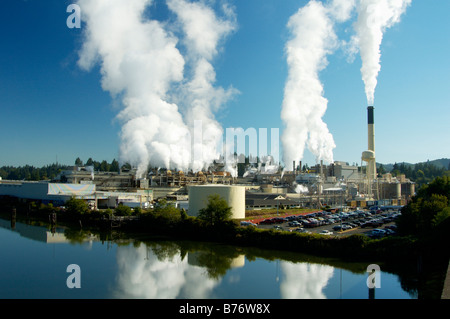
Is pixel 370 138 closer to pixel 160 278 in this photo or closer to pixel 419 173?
pixel 160 278

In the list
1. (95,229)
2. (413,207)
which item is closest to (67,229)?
(95,229)

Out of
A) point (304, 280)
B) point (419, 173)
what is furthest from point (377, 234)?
point (419, 173)

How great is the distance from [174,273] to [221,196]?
8619 mm

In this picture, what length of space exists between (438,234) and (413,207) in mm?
3752

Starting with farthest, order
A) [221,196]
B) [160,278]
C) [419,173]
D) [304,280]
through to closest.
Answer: [419,173] < [221,196] < [160,278] < [304,280]

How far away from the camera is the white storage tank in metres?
19.3

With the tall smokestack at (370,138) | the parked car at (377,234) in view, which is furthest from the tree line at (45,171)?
the parked car at (377,234)

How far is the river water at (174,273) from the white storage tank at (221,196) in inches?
168

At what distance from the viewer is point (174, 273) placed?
10.8 meters

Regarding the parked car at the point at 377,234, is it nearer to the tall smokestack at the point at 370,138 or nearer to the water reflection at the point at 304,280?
the water reflection at the point at 304,280

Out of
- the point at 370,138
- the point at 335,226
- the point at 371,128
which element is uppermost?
the point at 371,128

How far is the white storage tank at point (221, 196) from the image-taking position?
19266mm

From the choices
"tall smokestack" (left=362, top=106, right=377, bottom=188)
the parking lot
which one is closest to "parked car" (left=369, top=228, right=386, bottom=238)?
the parking lot
